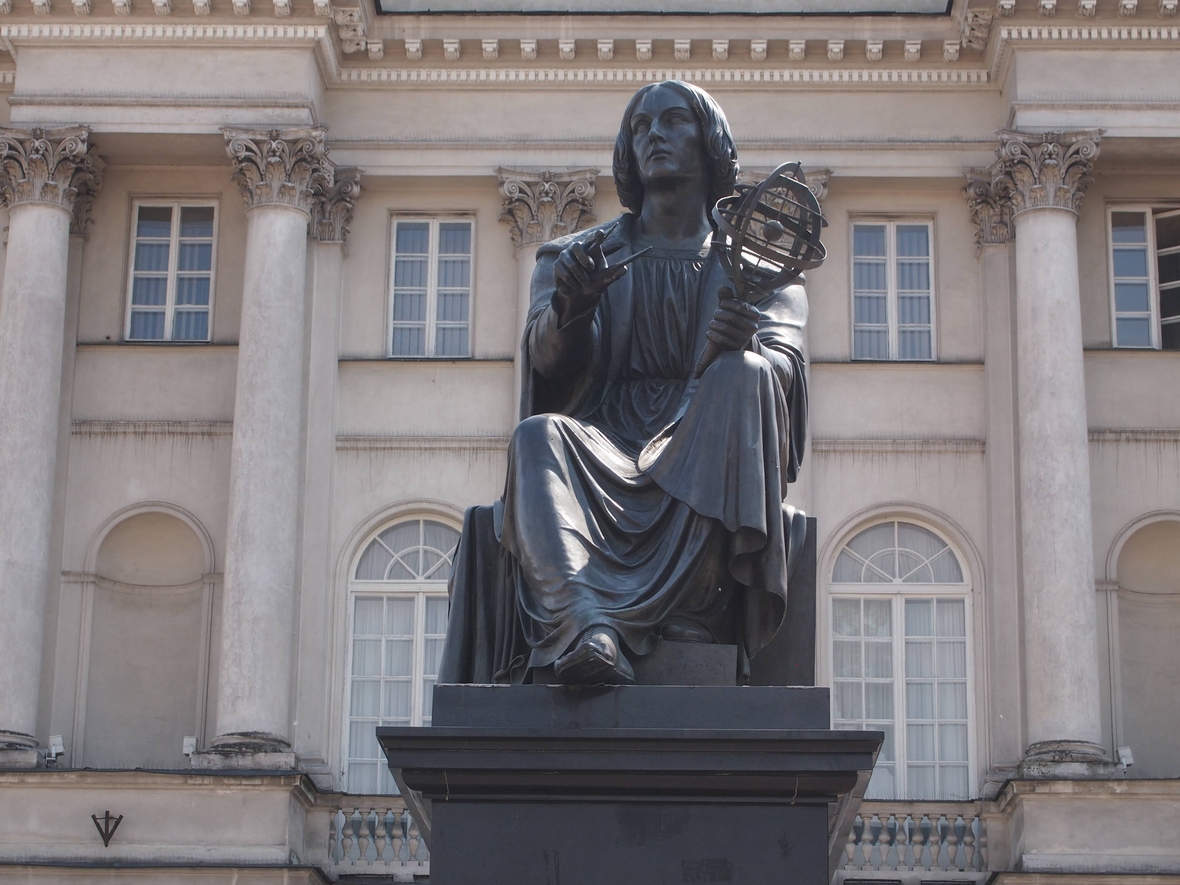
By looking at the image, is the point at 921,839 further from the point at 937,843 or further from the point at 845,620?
the point at 845,620

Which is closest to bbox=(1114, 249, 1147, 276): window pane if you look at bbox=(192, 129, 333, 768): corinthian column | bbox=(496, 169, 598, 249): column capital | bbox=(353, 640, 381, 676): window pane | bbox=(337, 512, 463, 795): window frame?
bbox=(496, 169, 598, 249): column capital

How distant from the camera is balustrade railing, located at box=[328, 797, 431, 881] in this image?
25.0m

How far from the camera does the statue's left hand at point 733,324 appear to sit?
7.18m

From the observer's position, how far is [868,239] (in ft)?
91.1

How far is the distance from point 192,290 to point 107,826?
6.48 m

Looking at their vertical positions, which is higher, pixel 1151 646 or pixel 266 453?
pixel 266 453

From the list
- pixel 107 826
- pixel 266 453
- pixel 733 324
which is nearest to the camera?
pixel 733 324

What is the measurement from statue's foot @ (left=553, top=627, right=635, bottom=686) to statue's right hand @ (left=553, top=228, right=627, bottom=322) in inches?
46.0

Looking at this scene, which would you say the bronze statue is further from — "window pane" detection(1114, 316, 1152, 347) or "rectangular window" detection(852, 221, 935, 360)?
"window pane" detection(1114, 316, 1152, 347)

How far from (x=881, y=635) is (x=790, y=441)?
1931 cm

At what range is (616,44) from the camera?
27.4 meters

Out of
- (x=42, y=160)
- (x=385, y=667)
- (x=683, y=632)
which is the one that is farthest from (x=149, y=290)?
(x=683, y=632)

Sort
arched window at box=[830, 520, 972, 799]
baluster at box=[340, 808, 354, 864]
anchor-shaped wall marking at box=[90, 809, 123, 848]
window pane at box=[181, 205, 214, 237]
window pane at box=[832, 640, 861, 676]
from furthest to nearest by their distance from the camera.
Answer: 1. window pane at box=[181, 205, 214, 237]
2. window pane at box=[832, 640, 861, 676]
3. arched window at box=[830, 520, 972, 799]
4. baluster at box=[340, 808, 354, 864]
5. anchor-shaped wall marking at box=[90, 809, 123, 848]

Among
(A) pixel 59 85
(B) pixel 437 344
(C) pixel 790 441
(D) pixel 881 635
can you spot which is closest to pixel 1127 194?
(D) pixel 881 635
